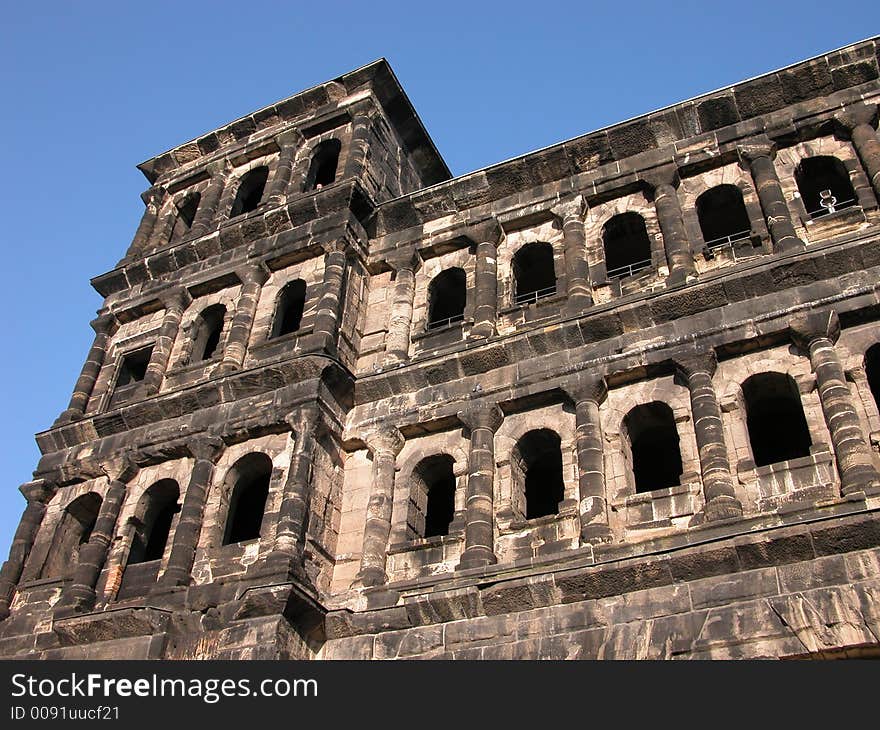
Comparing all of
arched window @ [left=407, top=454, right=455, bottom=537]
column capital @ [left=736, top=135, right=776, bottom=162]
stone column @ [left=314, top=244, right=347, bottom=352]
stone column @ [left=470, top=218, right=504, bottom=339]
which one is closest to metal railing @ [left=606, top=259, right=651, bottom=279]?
stone column @ [left=470, top=218, right=504, bottom=339]

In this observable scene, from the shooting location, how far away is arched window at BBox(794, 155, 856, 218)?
18391 mm

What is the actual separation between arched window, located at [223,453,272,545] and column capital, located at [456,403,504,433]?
12.1 feet

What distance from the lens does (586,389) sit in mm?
17031

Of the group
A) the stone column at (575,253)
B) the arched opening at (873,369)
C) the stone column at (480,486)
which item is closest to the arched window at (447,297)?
the stone column at (575,253)

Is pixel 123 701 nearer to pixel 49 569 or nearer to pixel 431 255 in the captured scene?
pixel 49 569

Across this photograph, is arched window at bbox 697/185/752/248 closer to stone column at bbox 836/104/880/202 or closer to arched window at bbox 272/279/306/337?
stone column at bbox 836/104/880/202

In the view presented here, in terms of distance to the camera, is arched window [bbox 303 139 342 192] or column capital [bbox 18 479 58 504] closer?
column capital [bbox 18 479 58 504]

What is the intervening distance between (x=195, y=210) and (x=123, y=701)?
669 inches

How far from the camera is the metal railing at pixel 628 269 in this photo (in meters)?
19.1

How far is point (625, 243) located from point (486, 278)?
3.08 m

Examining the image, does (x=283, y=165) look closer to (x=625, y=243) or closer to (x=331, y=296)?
(x=331, y=296)

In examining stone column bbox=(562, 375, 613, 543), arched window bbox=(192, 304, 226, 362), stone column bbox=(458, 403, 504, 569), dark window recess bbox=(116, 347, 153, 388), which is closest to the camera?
stone column bbox=(562, 375, 613, 543)

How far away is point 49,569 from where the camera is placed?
64.2ft

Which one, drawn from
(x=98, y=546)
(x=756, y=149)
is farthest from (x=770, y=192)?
(x=98, y=546)
